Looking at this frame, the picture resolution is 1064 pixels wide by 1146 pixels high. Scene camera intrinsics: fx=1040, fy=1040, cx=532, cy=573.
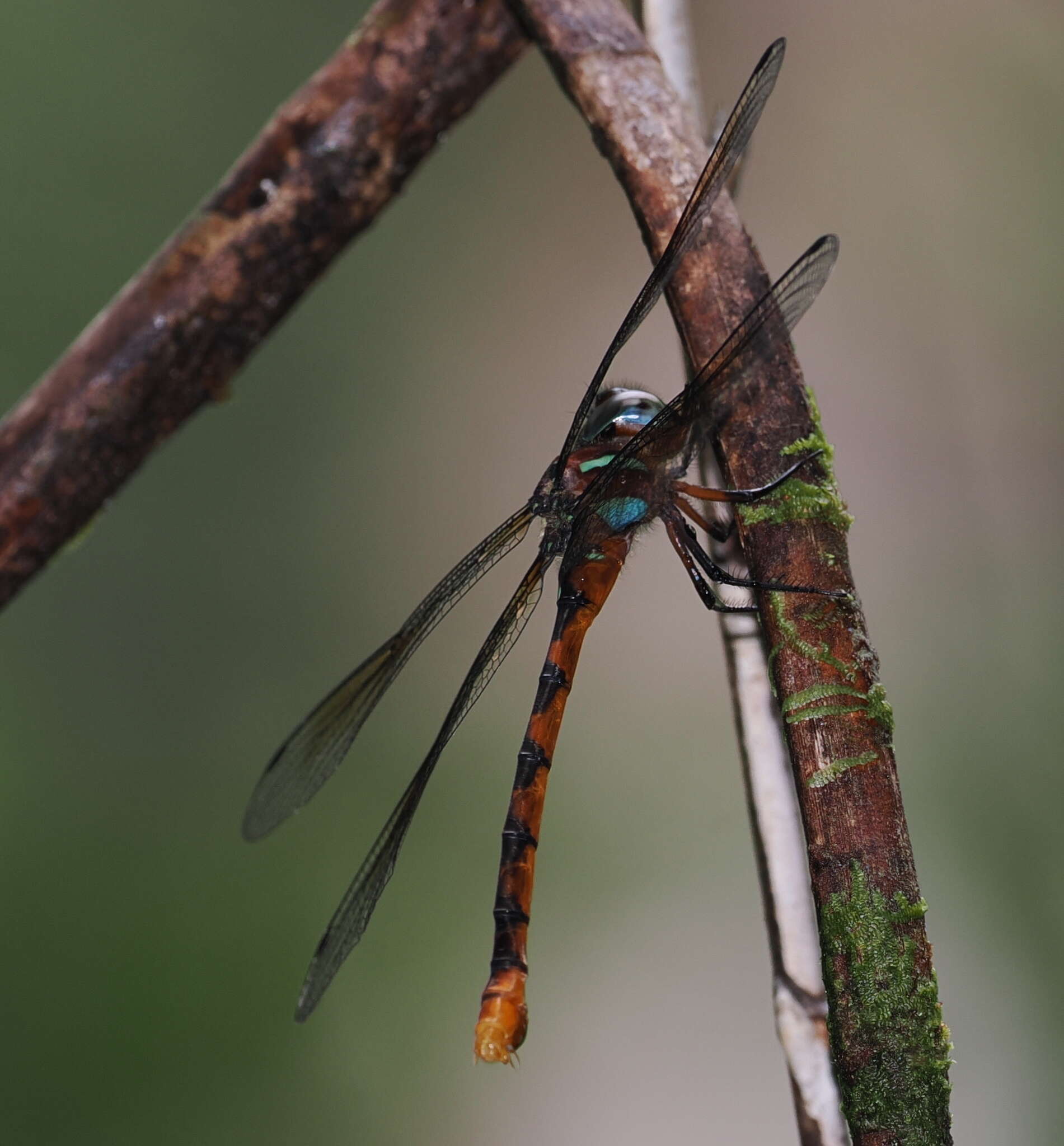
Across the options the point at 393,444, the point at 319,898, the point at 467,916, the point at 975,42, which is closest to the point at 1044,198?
the point at 975,42

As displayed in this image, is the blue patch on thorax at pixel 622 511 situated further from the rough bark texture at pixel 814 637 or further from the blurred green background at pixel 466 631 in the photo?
the blurred green background at pixel 466 631

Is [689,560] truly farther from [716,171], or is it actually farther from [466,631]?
[466,631]

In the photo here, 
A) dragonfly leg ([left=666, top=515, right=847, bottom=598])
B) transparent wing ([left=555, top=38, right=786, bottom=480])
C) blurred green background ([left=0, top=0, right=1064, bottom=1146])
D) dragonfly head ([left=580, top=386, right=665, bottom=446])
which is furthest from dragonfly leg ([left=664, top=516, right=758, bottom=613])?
blurred green background ([left=0, top=0, right=1064, bottom=1146])

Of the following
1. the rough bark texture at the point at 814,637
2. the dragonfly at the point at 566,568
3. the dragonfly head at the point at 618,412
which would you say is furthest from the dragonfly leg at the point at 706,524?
the rough bark texture at the point at 814,637

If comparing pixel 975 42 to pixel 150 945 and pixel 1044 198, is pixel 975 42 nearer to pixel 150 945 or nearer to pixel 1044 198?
pixel 1044 198

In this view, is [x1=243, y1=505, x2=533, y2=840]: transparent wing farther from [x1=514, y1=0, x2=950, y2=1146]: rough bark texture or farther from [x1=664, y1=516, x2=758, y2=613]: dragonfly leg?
[x1=514, y1=0, x2=950, y2=1146]: rough bark texture

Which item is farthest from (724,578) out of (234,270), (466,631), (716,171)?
(466,631)
